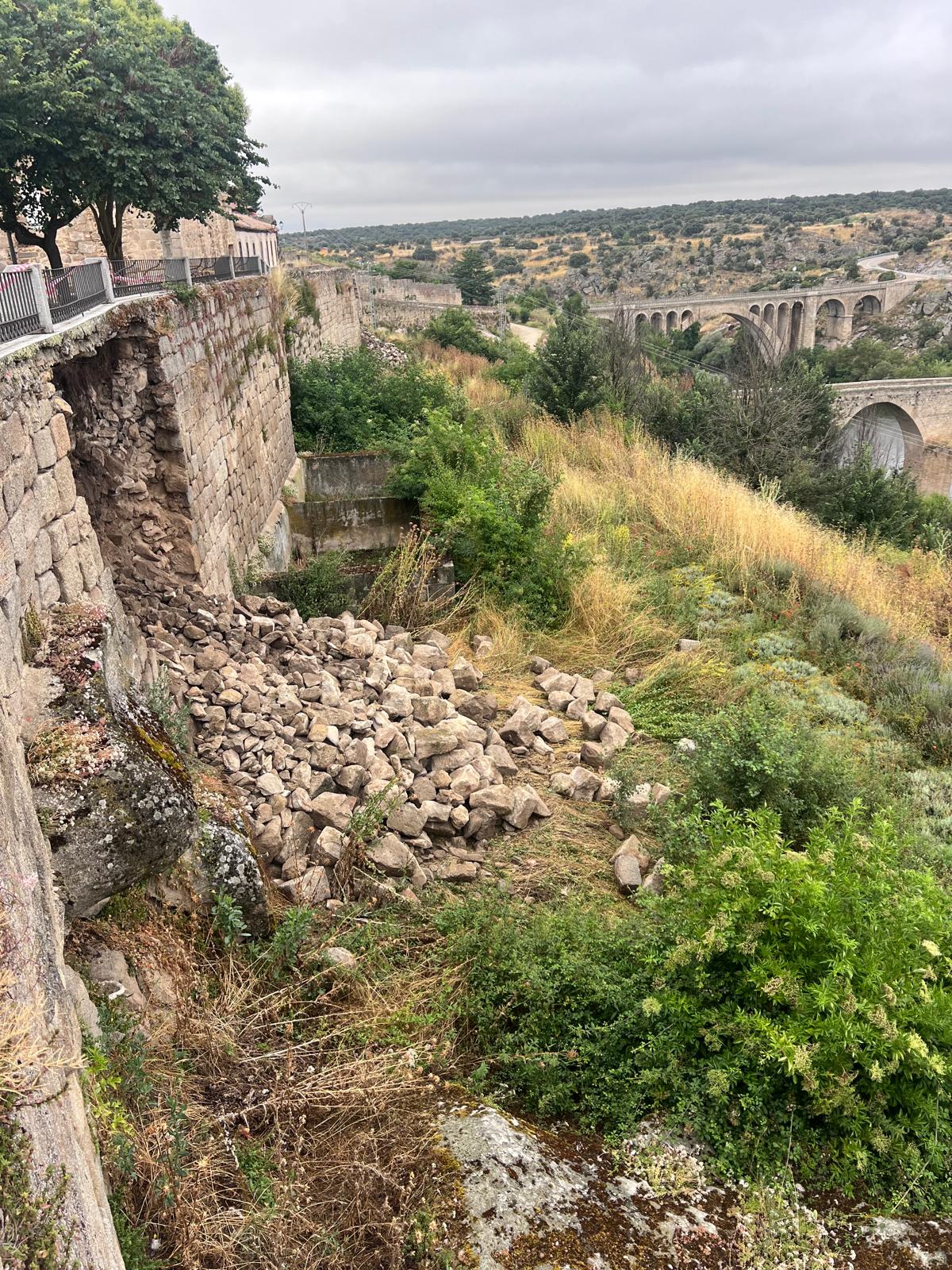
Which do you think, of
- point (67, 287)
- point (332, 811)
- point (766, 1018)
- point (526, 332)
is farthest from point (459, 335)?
point (766, 1018)

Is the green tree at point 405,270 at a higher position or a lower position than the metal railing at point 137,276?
higher

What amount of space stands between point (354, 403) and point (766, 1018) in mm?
11042

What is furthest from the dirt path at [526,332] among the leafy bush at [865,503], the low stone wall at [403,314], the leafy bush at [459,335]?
the leafy bush at [865,503]

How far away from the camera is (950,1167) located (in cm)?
233

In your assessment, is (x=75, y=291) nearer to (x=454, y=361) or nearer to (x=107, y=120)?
(x=107, y=120)

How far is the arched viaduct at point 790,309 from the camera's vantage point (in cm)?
5244

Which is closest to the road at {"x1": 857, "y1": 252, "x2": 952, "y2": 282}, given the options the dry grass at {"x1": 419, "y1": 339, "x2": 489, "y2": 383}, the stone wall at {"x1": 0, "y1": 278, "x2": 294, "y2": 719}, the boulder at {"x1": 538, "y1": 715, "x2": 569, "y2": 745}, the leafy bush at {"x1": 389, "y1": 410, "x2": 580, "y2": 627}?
the dry grass at {"x1": 419, "y1": 339, "x2": 489, "y2": 383}

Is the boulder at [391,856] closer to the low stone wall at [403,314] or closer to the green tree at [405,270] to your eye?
the low stone wall at [403,314]

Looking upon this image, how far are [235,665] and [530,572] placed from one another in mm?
3283

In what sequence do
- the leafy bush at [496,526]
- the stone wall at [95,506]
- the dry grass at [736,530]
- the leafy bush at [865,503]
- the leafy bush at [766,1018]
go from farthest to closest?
the leafy bush at [865,503] < the dry grass at [736,530] < the leafy bush at [496,526] < the leafy bush at [766,1018] < the stone wall at [95,506]

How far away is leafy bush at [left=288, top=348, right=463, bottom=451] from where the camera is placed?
11.6m

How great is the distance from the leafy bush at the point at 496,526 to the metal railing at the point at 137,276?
288 centimetres

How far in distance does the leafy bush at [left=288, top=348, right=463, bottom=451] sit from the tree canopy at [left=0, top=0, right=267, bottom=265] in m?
5.35

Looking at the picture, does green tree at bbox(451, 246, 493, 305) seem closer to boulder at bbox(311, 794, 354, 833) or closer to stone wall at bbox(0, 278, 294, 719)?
stone wall at bbox(0, 278, 294, 719)
